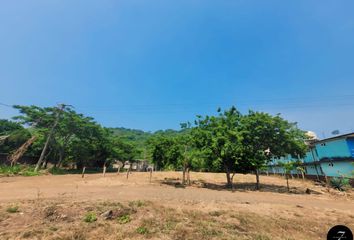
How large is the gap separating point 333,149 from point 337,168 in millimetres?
2354

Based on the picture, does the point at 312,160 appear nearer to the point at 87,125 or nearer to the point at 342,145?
the point at 342,145

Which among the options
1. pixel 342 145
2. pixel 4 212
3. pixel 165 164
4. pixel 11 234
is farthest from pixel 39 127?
pixel 342 145

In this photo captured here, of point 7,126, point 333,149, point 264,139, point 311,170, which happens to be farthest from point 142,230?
point 7,126

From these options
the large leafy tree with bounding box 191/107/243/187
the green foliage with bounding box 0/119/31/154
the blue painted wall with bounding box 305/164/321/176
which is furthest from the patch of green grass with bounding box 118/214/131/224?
the green foliage with bounding box 0/119/31/154

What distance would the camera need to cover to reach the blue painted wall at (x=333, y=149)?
76.9ft

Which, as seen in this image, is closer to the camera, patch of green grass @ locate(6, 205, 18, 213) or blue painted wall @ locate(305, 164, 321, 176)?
patch of green grass @ locate(6, 205, 18, 213)

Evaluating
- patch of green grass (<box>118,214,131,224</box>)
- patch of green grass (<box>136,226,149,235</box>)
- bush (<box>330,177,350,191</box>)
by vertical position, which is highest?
bush (<box>330,177,350,191</box>)

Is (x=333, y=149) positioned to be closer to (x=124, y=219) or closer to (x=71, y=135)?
(x=124, y=219)

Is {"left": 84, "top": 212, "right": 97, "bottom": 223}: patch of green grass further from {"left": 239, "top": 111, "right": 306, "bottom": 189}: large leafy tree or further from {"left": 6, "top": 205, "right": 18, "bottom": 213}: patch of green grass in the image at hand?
{"left": 239, "top": 111, "right": 306, "bottom": 189}: large leafy tree

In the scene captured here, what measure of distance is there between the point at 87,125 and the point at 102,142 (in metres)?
6.27

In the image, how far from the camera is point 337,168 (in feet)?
81.9

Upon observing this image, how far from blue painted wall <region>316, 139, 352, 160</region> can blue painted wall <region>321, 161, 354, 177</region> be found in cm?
100

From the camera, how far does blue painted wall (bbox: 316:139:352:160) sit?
23.4 metres

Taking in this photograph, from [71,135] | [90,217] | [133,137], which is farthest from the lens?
[133,137]
